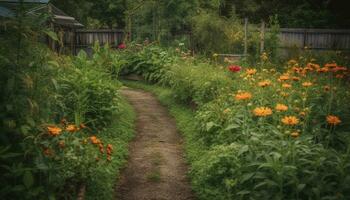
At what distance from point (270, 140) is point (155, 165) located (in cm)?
190

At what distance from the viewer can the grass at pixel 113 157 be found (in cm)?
482

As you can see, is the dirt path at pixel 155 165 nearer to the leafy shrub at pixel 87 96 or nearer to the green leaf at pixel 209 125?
the green leaf at pixel 209 125

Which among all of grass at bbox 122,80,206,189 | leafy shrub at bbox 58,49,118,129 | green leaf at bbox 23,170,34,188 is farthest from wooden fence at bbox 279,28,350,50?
green leaf at bbox 23,170,34,188

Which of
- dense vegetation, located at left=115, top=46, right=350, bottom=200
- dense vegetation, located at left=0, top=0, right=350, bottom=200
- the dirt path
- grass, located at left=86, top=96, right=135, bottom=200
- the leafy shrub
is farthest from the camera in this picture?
the leafy shrub

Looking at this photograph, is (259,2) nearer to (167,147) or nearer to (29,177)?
(167,147)

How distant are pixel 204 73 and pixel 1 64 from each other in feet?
20.5

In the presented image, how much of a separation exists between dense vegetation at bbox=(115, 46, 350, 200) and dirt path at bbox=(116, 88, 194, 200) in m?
0.21

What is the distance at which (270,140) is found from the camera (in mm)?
4621

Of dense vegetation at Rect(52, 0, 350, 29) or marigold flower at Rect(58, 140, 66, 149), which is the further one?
dense vegetation at Rect(52, 0, 350, 29)

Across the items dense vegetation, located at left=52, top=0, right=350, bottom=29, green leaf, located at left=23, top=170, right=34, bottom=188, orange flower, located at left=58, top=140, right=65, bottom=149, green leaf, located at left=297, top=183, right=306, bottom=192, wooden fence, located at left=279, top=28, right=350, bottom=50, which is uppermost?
dense vegetation, located at left=52, top=0, right=350, bottom=29

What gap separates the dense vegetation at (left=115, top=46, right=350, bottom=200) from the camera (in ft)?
13.0

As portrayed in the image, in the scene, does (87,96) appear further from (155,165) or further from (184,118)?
(184,118)

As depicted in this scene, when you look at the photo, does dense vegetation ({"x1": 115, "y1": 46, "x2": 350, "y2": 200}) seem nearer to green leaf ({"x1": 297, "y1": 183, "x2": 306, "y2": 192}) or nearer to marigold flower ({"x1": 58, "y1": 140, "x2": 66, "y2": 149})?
green leaf ({"x1": 297, "y1": 183, "x2": 306, "y2": 192})

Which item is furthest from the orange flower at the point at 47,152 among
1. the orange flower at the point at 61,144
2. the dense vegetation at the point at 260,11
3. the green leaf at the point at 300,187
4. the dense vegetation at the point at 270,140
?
the dense vegetation at the point at 260,11
